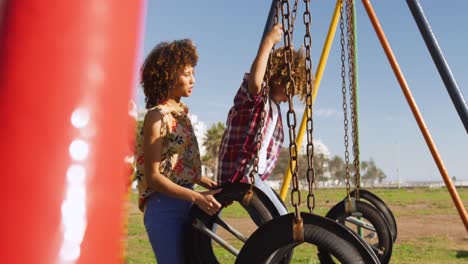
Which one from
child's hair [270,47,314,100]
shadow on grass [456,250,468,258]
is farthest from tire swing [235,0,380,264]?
shadow on grass [456,250,468,258]

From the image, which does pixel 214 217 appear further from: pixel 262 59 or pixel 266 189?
pixel 262 59

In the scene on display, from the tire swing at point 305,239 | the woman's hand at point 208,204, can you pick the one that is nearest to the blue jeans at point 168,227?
the woman's hand at point 208,204

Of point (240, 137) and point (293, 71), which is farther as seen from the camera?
point (293, 71)

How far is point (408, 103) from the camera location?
3783 mm

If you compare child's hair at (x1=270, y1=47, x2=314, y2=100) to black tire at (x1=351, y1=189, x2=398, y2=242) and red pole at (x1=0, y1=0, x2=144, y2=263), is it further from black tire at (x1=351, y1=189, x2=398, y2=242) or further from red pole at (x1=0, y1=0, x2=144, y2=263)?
red pole at (x1=0, y1=0, x2=144, y2=263)

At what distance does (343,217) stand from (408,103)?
105 cm

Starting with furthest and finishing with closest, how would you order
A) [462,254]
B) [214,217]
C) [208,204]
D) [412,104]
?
[462,254] → [412,104] → [214,217] → [208,204]

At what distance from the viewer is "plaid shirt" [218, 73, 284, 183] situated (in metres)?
1.96

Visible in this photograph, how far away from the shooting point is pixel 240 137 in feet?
6.68

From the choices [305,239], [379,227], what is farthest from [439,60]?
[305,239]

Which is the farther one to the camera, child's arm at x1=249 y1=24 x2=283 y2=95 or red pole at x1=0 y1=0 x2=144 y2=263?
child's arm at x1=249 y1=24 x2=283 y2=95

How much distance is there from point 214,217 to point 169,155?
0.32 meters

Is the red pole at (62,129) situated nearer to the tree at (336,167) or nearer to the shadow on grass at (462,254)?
the shadow on grass at (462,254)

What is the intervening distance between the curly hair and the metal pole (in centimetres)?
181
